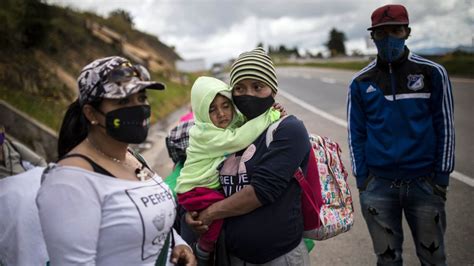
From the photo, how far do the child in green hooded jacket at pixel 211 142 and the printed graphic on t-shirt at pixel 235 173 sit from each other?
33mm

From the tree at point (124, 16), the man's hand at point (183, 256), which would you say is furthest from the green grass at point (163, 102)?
the tree at point (124, 16)

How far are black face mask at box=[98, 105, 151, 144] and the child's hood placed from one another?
0.50 metres

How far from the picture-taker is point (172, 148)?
3.18 m

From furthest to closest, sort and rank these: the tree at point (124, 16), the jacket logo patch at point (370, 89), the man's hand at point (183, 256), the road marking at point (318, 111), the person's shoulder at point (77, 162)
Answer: the tree at point (124, 16)
the road marking at point (318, 111)
the jacket logo patch at point (370, 89)
the man's hand at point (183, 256)
the person's shoulder at point (77, 162)

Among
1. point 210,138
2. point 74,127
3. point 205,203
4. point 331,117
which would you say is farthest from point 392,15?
point 331,117

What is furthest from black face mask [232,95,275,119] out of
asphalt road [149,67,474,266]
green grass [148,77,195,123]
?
green grass [148,77,195,123]

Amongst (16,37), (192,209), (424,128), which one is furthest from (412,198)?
(16,37)

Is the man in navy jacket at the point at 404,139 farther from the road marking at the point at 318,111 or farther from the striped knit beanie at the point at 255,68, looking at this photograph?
the road marking at the point at 318,111

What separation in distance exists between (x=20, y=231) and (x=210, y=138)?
46.5 inches

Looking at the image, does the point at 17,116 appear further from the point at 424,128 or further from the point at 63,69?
the point at 424,128

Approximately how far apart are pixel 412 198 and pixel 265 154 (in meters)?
1.38

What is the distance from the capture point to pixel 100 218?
1.71 m

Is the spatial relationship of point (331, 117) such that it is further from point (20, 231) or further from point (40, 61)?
point (20, 231)

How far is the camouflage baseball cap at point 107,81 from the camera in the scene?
6.00 ft
